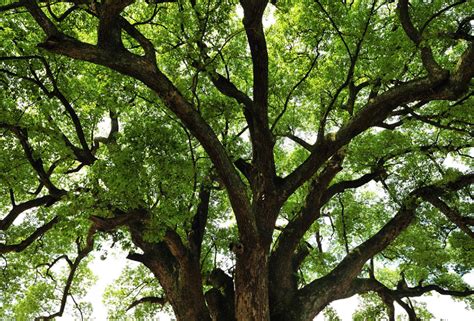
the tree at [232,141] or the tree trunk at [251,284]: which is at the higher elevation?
the tree at [232,141]

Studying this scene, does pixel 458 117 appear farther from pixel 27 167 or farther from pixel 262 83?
pixel 27 167

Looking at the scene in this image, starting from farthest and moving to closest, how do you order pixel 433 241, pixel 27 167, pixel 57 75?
pixel 433 241 → pixel 27 167 → pixel 57 75

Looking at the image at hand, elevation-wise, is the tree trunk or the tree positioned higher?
the tree

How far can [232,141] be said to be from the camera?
8664 mm

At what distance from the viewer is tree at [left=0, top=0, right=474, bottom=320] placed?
7.00 meters

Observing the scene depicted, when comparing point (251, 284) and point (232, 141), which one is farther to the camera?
point (232, 141)

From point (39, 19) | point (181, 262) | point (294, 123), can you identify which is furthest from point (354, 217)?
point (39, 19)

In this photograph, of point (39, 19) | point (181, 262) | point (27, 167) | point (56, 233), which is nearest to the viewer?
point (39, 19)

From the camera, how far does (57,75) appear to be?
866cm

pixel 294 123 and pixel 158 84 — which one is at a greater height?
pixel 294 123

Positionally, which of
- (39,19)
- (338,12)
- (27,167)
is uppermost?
(338,12)

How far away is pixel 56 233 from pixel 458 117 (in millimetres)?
10478

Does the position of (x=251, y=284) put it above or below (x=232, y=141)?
below

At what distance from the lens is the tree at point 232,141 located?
700 cm
